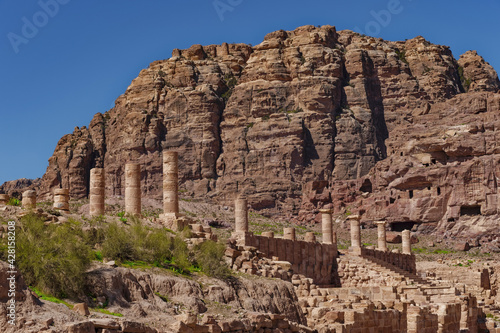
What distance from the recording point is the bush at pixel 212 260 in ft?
81.4

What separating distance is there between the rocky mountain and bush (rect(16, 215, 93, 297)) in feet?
248

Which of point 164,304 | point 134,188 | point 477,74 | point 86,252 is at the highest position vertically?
point 477,74

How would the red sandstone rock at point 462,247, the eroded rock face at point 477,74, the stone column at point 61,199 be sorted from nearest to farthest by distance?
the stone column at point 61,199 < the red sandstone rock at point 462,247 < the eroded rock face at point 477,74

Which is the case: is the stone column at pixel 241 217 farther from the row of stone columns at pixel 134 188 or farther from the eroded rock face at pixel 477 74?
the eroded rock face at pixel 477 74

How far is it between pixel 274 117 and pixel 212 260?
89218mm

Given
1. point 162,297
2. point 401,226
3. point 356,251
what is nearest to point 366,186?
point 401,226

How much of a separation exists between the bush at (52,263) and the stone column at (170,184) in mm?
15461

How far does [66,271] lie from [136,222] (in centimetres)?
1012

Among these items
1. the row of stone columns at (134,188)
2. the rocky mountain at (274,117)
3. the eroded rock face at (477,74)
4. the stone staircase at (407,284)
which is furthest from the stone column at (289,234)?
the eroded rock face at (477,74)

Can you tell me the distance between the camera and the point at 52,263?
719 inches

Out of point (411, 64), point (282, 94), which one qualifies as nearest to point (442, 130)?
point (282, 94)

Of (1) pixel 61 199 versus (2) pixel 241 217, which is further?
(2) pixel 241 217

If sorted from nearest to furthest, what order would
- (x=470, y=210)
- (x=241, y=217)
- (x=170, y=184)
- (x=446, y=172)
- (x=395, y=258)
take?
(x=170, y=184), (x=241, y=217), (x=395, y=258), (x=470, y=210), (x=446, y=172)

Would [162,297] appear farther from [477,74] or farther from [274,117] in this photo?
[477,74]
